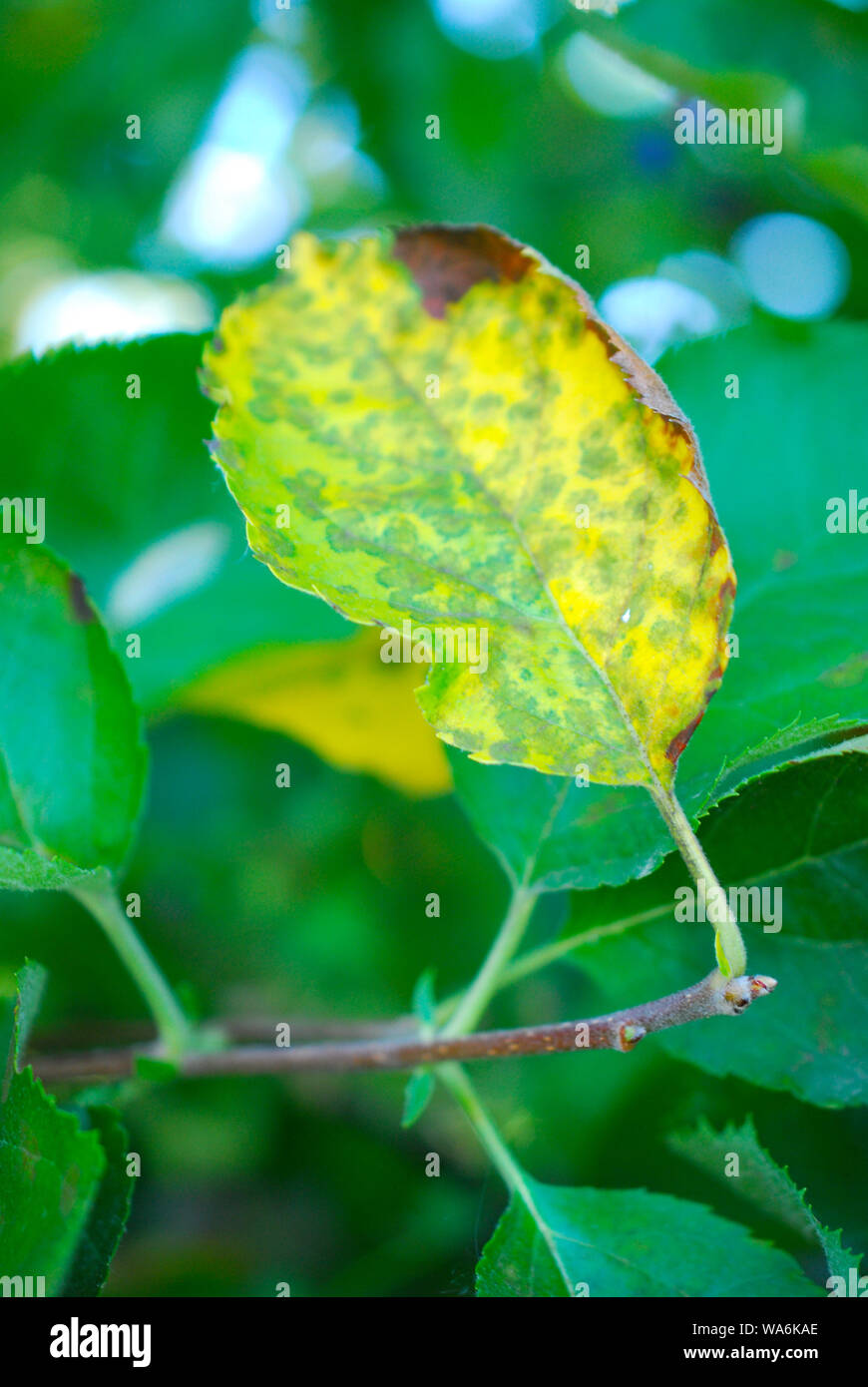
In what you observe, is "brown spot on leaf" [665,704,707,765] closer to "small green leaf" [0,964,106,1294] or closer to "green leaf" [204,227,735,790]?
"green leaf" [204,227,735,790]

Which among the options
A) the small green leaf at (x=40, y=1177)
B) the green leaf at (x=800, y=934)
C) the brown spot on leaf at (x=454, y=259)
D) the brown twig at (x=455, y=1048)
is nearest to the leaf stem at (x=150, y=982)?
the brown twig at (x=455, y=1048)

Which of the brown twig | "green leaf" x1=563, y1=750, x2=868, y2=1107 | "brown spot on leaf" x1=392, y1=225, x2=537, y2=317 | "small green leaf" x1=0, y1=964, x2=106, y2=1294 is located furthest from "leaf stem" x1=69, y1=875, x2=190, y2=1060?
"brown spot on leaf" x1=392, y1=225, x2=537, y2=317

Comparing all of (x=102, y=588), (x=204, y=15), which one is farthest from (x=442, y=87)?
(x=102, y=588)

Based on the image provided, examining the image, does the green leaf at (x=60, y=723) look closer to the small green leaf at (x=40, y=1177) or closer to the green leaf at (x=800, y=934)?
Answer: the small green leaf at (x=40, y=1177)

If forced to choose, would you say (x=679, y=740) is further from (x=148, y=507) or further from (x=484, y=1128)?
(x=148, y=507)

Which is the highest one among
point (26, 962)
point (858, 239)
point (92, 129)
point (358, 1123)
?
point (92, 129)

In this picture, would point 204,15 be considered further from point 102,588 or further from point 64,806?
point 64,806

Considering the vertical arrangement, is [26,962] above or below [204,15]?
below
